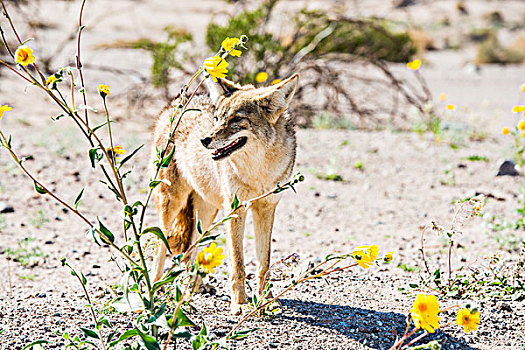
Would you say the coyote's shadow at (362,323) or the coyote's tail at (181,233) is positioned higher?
the coyote's tail at (181,233)

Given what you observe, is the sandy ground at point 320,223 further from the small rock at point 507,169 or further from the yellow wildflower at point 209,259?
the yellow wildflower at point 209,259

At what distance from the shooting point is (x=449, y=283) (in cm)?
474

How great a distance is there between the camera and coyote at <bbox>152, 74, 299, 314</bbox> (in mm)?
4355

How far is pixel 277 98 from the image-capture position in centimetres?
441

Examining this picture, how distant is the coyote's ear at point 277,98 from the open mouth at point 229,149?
276mm

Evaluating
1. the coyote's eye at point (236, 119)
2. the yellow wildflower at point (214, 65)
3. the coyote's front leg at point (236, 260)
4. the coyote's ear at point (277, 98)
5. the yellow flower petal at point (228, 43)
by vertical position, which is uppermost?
the yellow flower petal at point (228, 43)

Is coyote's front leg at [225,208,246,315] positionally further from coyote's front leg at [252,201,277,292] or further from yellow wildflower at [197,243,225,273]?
yellow wildflower at [197,243,225,273]

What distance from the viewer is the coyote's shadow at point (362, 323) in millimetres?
4043

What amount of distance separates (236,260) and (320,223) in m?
2.59

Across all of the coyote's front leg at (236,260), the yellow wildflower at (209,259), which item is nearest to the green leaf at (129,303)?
the yellow wildflower at (209,259)

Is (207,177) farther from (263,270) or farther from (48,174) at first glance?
(48,174)

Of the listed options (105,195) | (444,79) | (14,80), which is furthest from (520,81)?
(105,195)

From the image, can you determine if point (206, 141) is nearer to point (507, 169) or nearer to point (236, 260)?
point (236, 260)

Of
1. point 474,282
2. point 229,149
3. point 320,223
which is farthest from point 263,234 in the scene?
point 320,223
